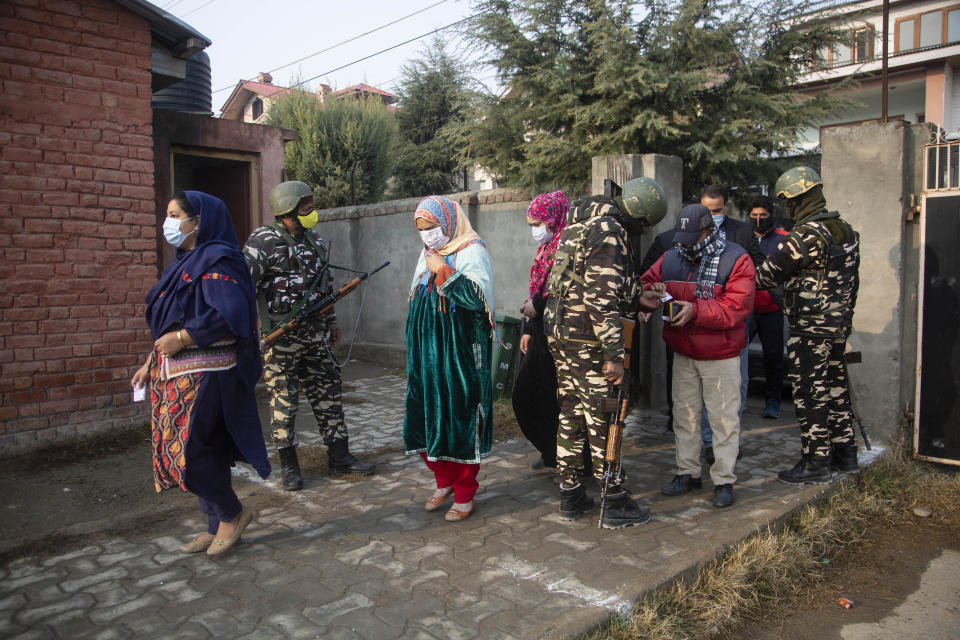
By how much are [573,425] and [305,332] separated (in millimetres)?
1886

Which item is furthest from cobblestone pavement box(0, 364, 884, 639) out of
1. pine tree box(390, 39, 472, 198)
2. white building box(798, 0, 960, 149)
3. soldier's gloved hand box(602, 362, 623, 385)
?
white building box(798, 0, 960, 149)

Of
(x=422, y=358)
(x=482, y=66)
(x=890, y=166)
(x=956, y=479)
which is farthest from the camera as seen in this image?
(x=482, y=66)

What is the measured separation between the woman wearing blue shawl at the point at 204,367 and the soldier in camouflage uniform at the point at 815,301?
3.16 meters

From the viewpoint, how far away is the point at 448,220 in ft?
12.6

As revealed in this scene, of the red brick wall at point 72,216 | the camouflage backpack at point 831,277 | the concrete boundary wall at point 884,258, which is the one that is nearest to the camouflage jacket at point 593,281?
the camouflage backpack at point 831,277

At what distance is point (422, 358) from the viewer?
3.91 m

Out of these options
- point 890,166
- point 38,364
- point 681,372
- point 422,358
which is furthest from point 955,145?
point 38,364

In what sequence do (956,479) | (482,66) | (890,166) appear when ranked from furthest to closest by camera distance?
(482,66) → (890,166) → (956,479)

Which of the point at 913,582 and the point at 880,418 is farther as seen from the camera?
the point at 880,418

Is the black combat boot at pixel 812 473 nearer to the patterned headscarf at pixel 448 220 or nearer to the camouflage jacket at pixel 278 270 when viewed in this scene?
the patterned headscarf at pixel 448 220

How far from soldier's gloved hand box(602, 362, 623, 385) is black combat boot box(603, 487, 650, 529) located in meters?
0.64

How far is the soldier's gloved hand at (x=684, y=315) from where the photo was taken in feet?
12.7

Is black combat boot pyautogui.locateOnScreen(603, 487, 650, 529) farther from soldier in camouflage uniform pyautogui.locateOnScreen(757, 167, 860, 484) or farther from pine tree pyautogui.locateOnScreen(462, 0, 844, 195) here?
pine tree pyautogui.locateOnScreen(462, 0, 844, 195)

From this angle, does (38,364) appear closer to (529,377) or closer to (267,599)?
(267,599)
